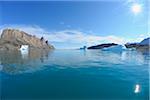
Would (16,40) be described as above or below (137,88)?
above

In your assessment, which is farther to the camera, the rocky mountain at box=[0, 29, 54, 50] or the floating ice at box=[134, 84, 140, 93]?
the rocky mountain at box=[0, 29, 54, 50]

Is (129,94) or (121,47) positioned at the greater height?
(121,47)

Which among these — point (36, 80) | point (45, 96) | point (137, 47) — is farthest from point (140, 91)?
point (137, 47)

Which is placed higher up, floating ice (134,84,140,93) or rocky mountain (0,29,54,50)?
rocky mountain (0,29,54,50)

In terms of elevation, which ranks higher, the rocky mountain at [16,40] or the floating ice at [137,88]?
the rocky mountain at [16,40]

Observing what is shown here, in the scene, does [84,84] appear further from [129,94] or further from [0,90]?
[0,90]

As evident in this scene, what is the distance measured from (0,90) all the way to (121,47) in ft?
128

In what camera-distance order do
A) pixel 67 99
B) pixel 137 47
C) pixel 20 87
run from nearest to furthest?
pixel 67 99
pixel 20 87
pixel 137 47

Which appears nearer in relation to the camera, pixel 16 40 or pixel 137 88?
pixel 137 88

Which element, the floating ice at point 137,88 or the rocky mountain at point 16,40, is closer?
the floating ice at point 137,88

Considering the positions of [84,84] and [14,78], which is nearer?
[84,84]

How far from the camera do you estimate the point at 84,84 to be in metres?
7.65

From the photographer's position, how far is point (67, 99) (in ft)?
19.2

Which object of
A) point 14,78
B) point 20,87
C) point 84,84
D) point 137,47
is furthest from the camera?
point 137,47
